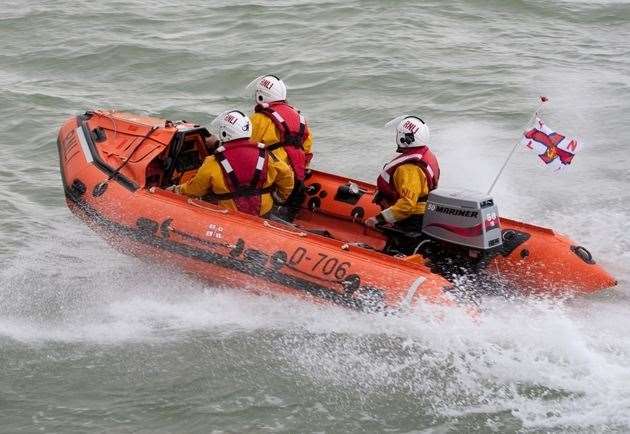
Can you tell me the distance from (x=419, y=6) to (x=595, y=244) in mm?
8488

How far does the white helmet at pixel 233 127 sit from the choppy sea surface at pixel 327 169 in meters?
1.12

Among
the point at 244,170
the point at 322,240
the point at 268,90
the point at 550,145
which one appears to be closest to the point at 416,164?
the point at 322,240

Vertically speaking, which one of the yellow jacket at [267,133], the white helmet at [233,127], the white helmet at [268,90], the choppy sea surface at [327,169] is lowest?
the choppy sea surface at [327,169]

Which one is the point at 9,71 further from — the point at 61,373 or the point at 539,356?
the point at 539,356

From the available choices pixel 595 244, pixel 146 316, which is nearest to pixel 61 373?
pixel 146 316

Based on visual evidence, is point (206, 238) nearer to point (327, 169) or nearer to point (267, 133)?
point (267, 133)

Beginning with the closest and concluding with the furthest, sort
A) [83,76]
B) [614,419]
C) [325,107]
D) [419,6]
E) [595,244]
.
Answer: [614,419] < [595,244] < [325,107] < [83,76] < [419,6]

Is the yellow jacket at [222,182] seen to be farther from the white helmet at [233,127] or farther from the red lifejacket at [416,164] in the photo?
the red lifejacket at [416,164]

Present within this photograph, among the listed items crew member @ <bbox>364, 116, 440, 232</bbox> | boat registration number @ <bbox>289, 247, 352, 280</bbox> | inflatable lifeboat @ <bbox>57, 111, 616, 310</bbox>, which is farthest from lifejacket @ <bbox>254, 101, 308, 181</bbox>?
boat registration number @ <bbox>289, 247, 352, 280</bbox>

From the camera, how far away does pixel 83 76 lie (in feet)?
44.3

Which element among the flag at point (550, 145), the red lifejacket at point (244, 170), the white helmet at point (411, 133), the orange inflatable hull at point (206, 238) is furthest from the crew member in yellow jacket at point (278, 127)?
the flag at point (550, 145)

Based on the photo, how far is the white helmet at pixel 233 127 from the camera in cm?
723

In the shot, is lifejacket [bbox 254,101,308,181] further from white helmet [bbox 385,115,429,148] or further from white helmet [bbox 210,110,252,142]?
white helmet [bbox 385,115,429,148]

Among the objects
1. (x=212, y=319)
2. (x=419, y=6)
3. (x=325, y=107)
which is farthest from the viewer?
(x=419, y=6)
